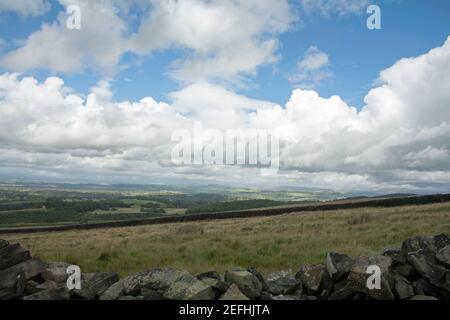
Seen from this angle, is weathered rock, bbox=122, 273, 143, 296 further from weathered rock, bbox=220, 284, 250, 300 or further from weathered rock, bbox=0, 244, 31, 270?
weathered rock, bbox=0, 244, 31, 270

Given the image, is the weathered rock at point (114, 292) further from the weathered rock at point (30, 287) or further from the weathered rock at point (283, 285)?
the weathered rock at point (283, 285)

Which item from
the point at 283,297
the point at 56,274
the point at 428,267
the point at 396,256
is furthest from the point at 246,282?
the point at 56,274

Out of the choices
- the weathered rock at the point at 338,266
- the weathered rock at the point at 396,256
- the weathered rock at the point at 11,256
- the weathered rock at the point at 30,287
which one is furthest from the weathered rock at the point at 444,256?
the weathered rock at the point at 11,256

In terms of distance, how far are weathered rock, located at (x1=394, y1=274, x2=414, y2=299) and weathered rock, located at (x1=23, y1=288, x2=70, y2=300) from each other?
8.54 metres

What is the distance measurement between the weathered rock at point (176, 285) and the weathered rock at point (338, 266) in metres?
3.39

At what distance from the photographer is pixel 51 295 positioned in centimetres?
1020

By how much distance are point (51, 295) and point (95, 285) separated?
45.6 inches

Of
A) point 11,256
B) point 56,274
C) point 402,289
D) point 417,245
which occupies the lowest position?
point 402,289

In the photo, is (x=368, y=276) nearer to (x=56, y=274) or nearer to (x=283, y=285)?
(x=283, y=285)

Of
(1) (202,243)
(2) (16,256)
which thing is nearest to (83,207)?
(1) (202,243)

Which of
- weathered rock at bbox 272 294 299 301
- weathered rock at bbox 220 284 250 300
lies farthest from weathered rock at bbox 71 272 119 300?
weathered rock at bbox 272 294 299 301
